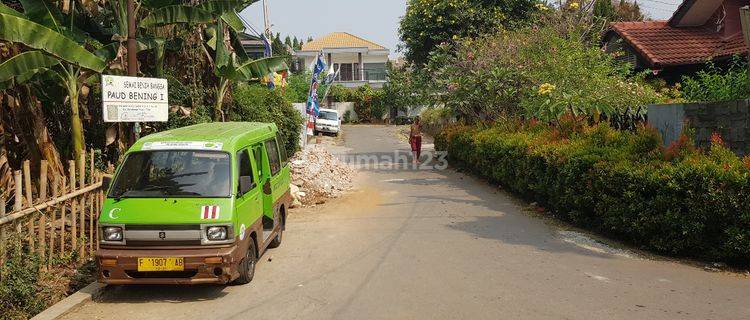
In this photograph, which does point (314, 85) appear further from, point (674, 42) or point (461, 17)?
point (674, 42)

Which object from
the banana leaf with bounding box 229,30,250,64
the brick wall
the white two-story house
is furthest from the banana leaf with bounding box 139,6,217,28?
the white two-story house

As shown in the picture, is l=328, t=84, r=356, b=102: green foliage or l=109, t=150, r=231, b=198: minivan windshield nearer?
l=109, t=150, r=231, b=198: minivan windshield

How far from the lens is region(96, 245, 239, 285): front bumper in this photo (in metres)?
6.29

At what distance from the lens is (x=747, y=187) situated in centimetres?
699

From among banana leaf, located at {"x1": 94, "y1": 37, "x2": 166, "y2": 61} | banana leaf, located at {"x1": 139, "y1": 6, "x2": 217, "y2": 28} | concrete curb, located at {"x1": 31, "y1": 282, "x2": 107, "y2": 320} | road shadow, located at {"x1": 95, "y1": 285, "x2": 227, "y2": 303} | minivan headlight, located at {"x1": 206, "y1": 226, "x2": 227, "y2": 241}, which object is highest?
banana leaf, located at {"x1": 139, "y1": 6, "x2": 217, "y2": 28}

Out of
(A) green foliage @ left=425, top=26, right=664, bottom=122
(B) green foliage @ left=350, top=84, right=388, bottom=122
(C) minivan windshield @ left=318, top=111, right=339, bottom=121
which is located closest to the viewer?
(A) green foliage @ left=425, top=26, right=664, bottom=122

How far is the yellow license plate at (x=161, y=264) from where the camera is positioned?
6277 mm

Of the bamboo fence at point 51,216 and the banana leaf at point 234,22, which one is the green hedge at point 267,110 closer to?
the banana leaf at point 234,22

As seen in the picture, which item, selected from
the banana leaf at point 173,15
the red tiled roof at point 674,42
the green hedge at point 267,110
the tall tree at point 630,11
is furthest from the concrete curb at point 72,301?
the tall tree at point 630,11

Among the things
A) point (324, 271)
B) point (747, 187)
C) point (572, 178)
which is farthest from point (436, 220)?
point (747, 187)

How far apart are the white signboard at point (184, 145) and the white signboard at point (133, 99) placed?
1.82 metres

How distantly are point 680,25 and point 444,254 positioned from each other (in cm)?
1654

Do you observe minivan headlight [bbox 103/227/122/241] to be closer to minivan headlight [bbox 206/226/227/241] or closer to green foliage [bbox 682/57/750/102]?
minivan headlight [bbox 206/226/227/241]

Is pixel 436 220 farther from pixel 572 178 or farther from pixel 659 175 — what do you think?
pixel 659 175
